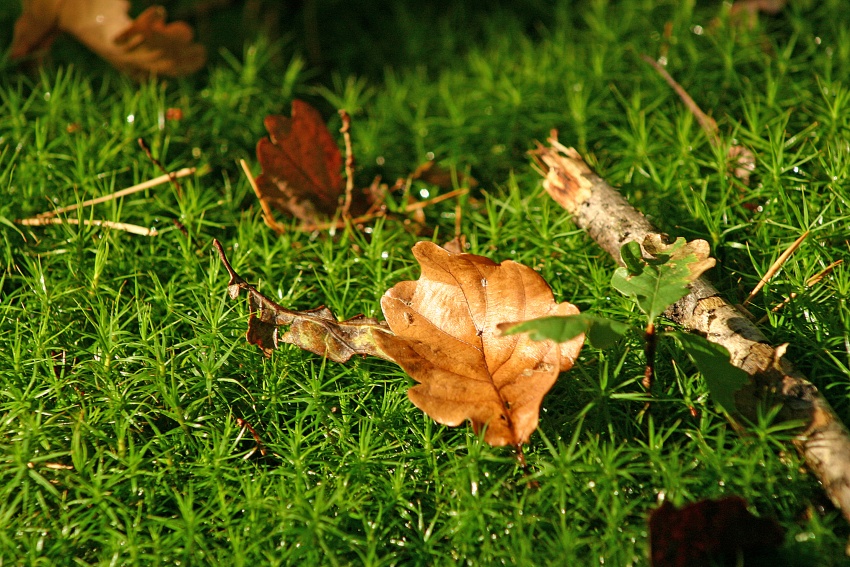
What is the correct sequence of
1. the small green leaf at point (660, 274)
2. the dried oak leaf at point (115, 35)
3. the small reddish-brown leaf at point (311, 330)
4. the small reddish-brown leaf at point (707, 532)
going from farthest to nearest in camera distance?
the dried oak leaf at point (115, 35) < the small reddish-brown leaf at point (311, 330) < the small green leaf at point (660, 274) < the small reddish-brown leaf at point (707, 532)

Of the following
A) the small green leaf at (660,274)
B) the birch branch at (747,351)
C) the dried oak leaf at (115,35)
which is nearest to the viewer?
the birch branch at (747,351)

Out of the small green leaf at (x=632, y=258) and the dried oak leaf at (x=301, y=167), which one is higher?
the small green leaf at (x=632, y=258)

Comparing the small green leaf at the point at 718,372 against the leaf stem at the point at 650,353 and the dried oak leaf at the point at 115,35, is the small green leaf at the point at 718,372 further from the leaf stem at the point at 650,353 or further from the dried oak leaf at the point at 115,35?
the dried oak leaf at the point at 115,35

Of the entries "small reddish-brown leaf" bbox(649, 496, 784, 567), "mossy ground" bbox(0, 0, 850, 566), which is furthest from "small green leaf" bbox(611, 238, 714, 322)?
"small reddish-brown leaf" bbox(649, 496, 784, 567)

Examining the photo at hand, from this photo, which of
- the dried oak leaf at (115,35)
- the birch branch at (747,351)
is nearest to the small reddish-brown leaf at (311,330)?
the birch branch at (747,351)

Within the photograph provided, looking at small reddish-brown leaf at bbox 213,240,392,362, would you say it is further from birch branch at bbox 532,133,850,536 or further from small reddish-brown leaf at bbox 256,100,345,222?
birch branch at bbox 532,133,850,536
